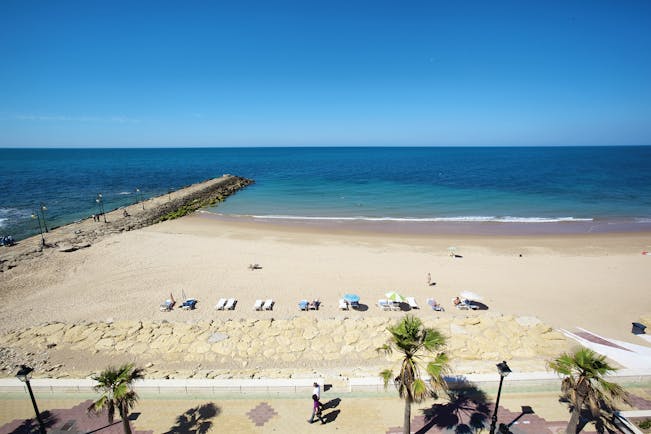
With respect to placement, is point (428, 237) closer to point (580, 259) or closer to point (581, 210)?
point (580, 259)

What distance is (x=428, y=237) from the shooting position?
3136 cm

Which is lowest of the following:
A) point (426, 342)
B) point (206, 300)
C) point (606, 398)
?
point (206, 300)

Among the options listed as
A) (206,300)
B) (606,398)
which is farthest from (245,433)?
(206,300)

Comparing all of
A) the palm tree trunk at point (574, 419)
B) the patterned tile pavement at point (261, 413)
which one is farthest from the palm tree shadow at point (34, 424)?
the palm tree trunk at point (574, 419)

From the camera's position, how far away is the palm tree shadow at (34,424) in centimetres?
909

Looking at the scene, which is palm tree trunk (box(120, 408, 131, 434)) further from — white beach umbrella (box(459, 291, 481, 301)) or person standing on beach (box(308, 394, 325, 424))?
white beach umbrella (box(459, 291, 481, 301))

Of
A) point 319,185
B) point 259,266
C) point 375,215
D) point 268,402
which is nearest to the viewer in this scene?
point 268,402

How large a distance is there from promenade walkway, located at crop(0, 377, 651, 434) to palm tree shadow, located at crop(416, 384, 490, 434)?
27mm

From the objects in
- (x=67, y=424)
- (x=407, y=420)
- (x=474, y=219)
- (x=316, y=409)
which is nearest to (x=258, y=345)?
(x=316, y=409)

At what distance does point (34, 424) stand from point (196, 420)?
4.74m

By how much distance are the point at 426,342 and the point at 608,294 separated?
18.2 meters

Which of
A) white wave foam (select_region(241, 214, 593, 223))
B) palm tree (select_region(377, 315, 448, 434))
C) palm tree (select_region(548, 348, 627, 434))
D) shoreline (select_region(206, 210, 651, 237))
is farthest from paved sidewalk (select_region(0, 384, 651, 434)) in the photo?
white wave foam (select_region(241, 214, 593, 223))

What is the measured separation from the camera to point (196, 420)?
9.31m

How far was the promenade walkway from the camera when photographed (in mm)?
9078
